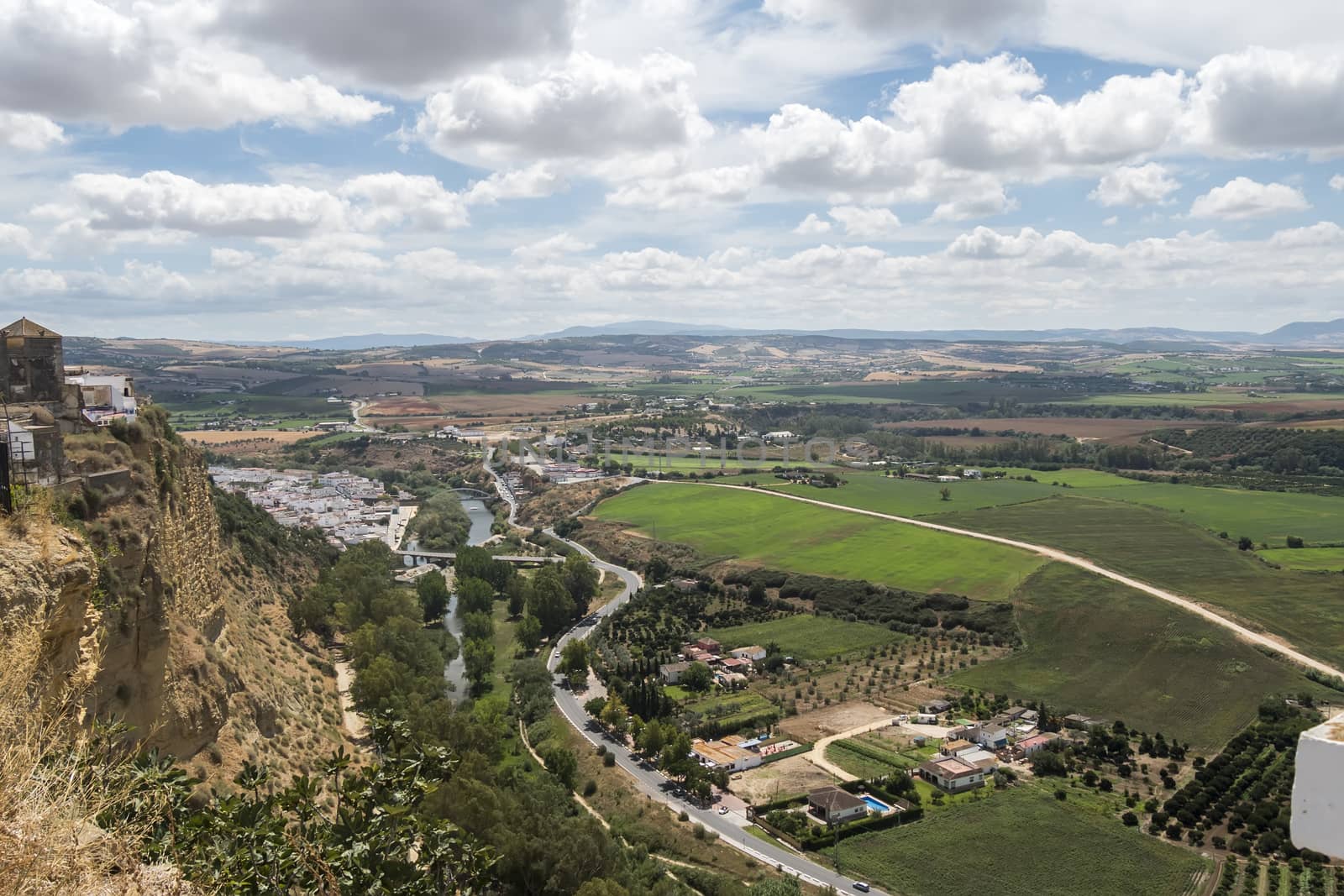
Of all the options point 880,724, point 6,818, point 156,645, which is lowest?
point 880,724

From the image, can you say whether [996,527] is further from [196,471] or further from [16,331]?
[16,331]

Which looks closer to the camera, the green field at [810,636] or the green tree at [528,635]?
the green field at [810,636]

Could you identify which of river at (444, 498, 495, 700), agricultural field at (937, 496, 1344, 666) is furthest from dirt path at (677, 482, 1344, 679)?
river at (444, 498, 495, 700)

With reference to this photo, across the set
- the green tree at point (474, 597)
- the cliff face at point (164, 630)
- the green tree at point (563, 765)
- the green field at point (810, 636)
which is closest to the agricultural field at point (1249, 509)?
the green field at point (810, 636)

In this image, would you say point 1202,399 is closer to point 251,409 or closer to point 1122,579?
point 1122,579

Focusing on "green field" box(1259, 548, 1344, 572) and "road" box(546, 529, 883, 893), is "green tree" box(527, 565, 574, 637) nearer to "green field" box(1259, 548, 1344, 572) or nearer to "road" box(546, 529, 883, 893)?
"road" box(546, 529, 883, 893)

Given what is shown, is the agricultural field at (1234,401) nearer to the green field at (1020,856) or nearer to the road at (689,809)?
the green field at (1020,856)

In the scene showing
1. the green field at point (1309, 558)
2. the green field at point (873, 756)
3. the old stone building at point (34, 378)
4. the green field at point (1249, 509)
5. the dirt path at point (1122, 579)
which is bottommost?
the green field at point (873, 756)

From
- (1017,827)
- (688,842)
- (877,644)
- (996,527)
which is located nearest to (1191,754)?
(1017,827)
